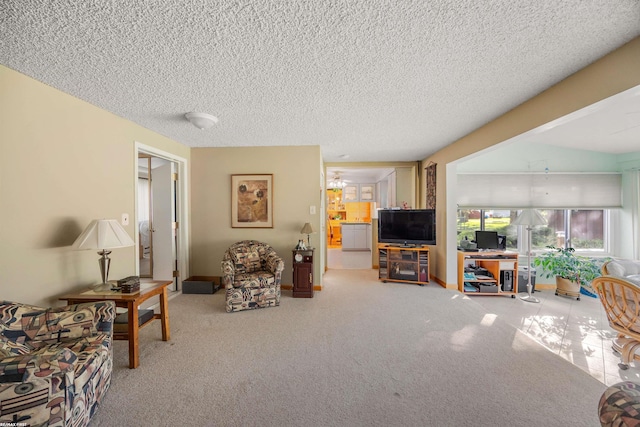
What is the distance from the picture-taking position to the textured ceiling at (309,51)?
1.36 m

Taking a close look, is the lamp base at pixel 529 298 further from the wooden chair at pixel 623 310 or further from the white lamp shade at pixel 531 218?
the wooden chair at pixel 623 310

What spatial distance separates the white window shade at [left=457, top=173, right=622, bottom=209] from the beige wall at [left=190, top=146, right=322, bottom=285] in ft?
10.1

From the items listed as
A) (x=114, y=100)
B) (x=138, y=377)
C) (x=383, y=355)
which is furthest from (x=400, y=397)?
(x=114, y=100)

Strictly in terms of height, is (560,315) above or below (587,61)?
below

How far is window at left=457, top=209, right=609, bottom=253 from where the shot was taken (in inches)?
181

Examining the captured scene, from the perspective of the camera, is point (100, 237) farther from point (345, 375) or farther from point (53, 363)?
point (345, 375)

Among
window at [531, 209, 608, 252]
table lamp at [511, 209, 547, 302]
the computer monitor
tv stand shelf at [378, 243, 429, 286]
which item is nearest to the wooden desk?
tv stand shelf at [378, 243, 429, 286]

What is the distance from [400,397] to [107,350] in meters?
2.20

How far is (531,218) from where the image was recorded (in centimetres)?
407

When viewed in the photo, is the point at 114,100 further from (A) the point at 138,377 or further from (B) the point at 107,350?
(A) the point at 138,377

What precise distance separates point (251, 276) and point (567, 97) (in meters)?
3.92

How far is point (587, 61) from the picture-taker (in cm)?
183

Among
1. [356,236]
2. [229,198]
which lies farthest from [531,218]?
[229,198]

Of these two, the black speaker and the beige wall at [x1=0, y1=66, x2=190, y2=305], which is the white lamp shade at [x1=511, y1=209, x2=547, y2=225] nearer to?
the black speaker
